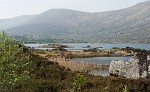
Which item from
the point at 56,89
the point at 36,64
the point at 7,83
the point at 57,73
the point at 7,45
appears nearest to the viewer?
the point at 7,83

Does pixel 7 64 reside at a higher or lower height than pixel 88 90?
higher

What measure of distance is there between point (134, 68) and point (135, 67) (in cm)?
19

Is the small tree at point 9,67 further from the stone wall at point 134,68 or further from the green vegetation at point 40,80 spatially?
the stone wall at point 134,68

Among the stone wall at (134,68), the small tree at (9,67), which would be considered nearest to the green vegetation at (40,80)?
the small tree at (9,67)

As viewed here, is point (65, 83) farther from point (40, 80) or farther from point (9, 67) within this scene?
point (9, 67)

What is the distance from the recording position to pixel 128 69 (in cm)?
4712

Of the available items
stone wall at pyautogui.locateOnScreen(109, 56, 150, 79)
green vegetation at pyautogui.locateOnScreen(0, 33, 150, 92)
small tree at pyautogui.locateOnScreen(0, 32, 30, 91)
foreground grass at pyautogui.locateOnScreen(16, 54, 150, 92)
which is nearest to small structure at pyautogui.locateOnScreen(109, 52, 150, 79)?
stone wall at pyautogui.locateOnScreen(109, 56, 150, 79)

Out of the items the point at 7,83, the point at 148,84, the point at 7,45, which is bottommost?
the point at 148,84

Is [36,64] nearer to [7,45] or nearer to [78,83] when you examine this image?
[78,83]

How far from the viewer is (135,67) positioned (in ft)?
151

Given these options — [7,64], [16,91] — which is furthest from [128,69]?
[7,64]

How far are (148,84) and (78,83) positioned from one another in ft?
31.7

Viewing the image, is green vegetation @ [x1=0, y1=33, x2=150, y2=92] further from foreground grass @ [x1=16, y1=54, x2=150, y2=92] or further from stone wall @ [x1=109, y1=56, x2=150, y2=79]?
stone wall @ [x1=109, y1=56, x2=150, y2=79]

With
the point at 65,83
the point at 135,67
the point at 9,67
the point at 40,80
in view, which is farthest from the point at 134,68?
the point at 9,67
